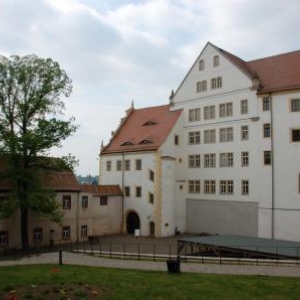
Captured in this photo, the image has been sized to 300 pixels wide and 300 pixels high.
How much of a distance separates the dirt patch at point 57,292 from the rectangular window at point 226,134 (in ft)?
101

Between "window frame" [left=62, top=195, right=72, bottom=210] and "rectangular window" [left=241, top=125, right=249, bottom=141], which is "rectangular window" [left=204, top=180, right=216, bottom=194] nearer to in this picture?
"rectangular window" [left=241, top=125, right=249, bottom=141]

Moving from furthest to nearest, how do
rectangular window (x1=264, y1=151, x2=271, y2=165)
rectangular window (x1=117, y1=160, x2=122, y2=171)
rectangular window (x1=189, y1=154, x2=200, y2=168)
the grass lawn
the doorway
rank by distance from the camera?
1. rectangular window (x1=117, y1=160, x2=122, y2=171)
2. rectangular window (x1=189, y1=154, x2=200, y2=168)
3. the doorway
4. rectangular window (x1=264, y1=151, x2=271, y2=165)
5. the grass lawn

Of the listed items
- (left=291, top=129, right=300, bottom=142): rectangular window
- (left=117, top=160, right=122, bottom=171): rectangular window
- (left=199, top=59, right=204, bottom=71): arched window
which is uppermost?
(left=199, top=59, right=204, bottom=71): arched window

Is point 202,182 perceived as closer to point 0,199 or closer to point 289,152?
point 289,152

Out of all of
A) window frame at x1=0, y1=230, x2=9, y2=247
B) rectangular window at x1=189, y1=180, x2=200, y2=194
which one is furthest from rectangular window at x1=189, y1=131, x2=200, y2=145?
window frame at x1=0, y1=230, x2=9, y2=247

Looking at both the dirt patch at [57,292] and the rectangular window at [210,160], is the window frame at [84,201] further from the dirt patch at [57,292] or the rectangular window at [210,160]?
the dirt patch at [57,292]

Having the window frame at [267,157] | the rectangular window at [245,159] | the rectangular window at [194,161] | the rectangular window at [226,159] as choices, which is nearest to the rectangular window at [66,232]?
the rectangular window at [194,161]

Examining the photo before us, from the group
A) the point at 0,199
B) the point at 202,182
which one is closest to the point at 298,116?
the point at 202,182

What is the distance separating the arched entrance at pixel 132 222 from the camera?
51.1m

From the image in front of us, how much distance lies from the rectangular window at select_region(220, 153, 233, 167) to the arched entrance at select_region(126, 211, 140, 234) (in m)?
12.5

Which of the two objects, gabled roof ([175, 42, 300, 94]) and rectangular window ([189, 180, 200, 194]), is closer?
gabled roof ([175, 42, 300, 94])

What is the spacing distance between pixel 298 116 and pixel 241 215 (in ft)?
37.8

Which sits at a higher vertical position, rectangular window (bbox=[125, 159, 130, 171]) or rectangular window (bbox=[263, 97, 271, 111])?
rectangular window (bbox=[263, 97, 271, 111])

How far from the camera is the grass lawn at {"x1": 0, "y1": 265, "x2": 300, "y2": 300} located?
16406mm
